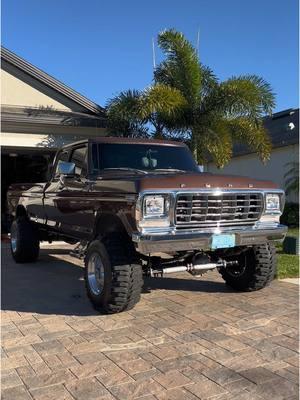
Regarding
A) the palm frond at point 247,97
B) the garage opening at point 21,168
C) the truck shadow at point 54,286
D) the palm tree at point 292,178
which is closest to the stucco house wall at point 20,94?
the garage opening at point 21,168

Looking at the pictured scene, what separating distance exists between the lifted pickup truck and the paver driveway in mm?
462

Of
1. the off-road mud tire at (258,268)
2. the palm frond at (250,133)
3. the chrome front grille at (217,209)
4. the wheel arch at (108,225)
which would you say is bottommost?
the off-road mud tire at (258,268)

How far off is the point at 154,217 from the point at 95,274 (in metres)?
1.30

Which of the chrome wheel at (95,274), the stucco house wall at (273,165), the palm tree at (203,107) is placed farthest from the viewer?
the stucco house wall at (273,165)

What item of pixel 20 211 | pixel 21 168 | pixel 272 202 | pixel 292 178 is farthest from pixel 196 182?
pixel 21 168

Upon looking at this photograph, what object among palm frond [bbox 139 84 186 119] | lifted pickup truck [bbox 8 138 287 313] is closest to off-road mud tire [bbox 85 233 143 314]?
lifted pickup truck [bbox 8 138 287 313]

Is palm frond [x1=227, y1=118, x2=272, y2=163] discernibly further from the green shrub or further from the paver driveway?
the paver driveway

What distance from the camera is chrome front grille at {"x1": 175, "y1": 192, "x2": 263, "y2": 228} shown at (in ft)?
18.2

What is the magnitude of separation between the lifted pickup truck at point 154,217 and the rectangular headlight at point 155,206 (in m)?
0.01

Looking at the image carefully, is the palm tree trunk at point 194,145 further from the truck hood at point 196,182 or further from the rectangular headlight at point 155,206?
the rectangular headlight at point 155,206

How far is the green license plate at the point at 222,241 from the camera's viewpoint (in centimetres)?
563

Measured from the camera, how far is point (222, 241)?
18.7 feet

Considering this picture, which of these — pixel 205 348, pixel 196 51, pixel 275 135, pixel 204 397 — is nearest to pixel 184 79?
pixel 196 51

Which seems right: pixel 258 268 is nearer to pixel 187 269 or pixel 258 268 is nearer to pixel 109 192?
pixel 187 269
